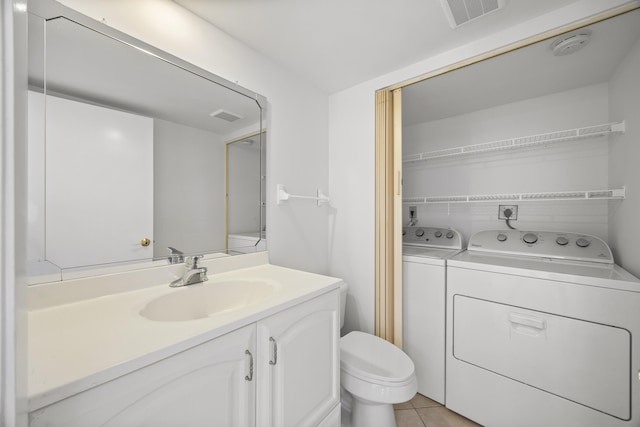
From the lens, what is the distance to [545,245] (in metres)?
1.73

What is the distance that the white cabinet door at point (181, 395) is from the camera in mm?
526

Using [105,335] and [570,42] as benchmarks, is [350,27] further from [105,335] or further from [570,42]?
[105,335]

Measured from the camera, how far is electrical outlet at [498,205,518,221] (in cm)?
211

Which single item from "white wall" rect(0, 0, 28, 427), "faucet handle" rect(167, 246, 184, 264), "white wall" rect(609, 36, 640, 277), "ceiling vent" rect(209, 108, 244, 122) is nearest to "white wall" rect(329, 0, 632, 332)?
"ceiling vent" rect(209, 108, 244, 122)

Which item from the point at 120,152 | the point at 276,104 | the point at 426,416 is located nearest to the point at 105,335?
the point at 120,152

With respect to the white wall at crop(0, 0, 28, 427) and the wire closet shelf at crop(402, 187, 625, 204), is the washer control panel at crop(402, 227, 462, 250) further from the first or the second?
the white wall at crop(0, 0, 28, 427)

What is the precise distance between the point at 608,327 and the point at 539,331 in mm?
268

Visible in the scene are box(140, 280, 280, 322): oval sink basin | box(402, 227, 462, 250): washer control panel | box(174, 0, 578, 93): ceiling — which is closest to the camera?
box(140, 280, 280, 322): oval sink basin

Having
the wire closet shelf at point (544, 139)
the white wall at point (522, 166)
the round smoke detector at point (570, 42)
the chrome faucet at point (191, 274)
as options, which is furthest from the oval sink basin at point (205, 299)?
the round smoke detector at point (570, 42)

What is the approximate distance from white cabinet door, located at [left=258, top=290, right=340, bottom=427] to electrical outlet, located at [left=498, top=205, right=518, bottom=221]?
1.81 metres

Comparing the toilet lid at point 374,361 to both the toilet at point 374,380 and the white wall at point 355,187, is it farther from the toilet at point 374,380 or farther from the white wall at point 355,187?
the white wall at point 355,187

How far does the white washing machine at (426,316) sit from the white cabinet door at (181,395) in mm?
1299

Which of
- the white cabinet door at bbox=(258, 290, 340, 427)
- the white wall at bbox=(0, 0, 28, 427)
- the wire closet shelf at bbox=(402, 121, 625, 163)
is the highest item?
the wire closet shelf at bbox=(402, 121, 625, 163)

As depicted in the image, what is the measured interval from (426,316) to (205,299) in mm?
1436
